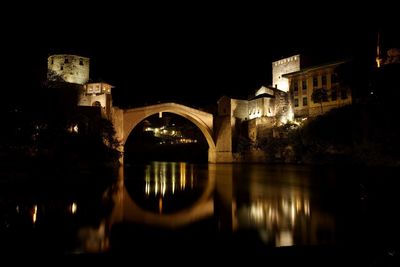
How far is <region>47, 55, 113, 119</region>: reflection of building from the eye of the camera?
95.1 feet

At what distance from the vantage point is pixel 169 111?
105ft

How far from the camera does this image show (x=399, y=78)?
2277 cm

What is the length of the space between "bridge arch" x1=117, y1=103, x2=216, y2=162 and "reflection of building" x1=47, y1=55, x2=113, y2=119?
2.94 meters

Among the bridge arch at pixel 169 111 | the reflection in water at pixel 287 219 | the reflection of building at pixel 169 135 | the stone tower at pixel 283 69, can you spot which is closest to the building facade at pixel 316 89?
the stone tower at pixel 283 69

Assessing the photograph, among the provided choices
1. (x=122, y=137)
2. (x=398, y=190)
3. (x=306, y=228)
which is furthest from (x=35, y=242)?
(x=122, y=137)

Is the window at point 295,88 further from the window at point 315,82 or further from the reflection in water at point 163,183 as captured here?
the reflection in water at point 163,183

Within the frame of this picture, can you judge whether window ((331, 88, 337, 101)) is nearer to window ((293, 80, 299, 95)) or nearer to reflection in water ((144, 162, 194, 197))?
window ((293, 80, 299, 95))

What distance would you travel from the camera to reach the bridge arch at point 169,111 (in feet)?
94.0

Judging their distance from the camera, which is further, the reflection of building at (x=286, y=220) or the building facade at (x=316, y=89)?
the building facade at (x=316, y=89)

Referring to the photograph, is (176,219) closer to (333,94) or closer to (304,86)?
(333,94)

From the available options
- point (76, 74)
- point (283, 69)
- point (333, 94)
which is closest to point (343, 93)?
point (333, 94)

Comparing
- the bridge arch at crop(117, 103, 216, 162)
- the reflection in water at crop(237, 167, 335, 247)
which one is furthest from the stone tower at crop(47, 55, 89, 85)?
the reflection in water at crop(237, 167, 335, 247)

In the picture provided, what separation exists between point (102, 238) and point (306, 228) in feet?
11.6

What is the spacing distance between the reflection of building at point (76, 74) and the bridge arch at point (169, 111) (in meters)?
2.94
